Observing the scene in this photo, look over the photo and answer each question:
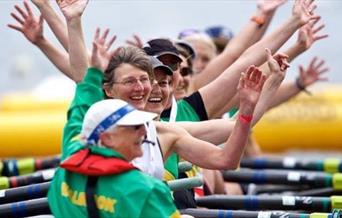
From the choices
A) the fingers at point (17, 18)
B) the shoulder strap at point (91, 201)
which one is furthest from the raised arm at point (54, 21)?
the shoulder strap at point (91, 201)

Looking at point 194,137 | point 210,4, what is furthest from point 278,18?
point 194,137

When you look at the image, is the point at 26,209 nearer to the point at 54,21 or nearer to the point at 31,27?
the point at 54,21

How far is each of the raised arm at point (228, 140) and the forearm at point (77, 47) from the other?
466mm

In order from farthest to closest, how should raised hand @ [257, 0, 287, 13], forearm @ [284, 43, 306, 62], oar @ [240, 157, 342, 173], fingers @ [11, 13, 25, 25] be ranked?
oar @ [240, 157, 342, 173] → raised hand @ [257, 0, 287, 13] → forearm @ [284, 43, 306, 62] → fingers @ [11, 13, 25, 25]

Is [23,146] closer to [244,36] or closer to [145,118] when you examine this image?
[244,36]

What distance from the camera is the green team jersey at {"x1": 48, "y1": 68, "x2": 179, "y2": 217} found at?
4609 mm

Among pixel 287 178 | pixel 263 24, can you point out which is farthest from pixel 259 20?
pixel 287 178

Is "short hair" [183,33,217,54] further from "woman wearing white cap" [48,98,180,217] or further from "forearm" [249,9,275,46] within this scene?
"woman wearing white cap" [48,98,180,217]

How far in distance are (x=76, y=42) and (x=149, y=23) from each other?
16248 mm

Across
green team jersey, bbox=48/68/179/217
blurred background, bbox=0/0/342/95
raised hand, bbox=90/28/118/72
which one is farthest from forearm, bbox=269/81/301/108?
blurred background, bbox=0/0/342/95

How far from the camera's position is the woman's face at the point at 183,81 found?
23.0 feet

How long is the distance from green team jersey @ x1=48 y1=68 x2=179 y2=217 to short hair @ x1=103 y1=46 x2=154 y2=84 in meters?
0.62

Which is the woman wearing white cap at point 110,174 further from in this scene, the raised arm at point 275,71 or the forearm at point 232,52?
the forearm at point 232,52

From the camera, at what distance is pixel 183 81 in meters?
7.12
